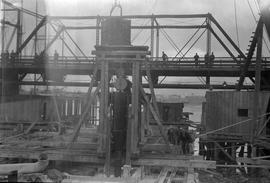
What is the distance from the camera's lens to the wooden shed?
88.8 ft

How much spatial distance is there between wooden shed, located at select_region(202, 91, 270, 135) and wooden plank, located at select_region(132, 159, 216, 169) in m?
13.8

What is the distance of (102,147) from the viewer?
1471cm

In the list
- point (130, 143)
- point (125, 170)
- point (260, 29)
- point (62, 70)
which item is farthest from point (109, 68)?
point (62, 70)

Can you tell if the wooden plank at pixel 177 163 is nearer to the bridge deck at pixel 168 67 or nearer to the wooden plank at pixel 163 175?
the wooden plank at pixel 163 175

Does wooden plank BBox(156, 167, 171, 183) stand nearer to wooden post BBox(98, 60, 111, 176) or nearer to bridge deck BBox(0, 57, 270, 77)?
wooden post BBox(98, 60, 111, 176)

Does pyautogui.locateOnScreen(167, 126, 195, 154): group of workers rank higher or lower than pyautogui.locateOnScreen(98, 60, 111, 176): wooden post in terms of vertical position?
lower

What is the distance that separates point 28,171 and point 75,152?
123 inches

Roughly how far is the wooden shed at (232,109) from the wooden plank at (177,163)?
1378 centimetres

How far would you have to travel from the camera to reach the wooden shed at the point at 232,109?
27.1m

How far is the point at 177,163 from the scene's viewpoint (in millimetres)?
14242

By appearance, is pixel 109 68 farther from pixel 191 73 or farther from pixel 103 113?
pixel 191 73

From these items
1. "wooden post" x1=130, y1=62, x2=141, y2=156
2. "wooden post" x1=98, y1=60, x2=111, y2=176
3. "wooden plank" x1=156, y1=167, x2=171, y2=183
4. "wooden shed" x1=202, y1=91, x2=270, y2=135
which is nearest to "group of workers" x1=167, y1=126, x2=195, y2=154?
"wooden shed" x1=202, y1=91, x2=270, y2=135

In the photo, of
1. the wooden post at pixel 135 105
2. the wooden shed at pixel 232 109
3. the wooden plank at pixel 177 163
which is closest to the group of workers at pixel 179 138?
the wooden shed at pixel 232 109

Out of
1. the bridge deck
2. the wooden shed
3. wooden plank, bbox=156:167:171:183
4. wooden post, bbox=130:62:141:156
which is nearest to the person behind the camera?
wooden plank, bbox=156:167:171:183
